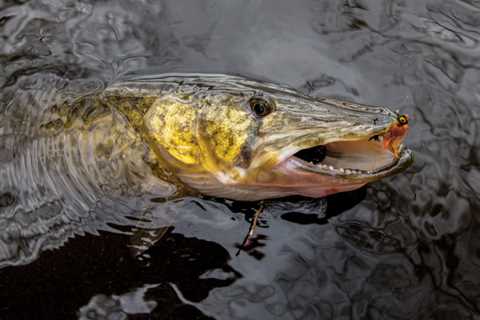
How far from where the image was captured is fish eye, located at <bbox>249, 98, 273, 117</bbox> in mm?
3395

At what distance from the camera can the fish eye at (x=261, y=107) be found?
3.39 metres

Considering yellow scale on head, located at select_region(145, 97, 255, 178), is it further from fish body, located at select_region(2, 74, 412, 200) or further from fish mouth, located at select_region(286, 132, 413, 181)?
fish mouth, located at select_region(286, 132, 413, 181)

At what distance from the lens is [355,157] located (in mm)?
3410

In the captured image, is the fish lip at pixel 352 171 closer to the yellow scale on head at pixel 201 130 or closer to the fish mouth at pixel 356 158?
the fish mouth at pixel 356 158

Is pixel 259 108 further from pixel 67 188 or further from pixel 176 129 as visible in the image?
pixel 67 188

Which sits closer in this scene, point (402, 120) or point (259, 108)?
point (402, 120)

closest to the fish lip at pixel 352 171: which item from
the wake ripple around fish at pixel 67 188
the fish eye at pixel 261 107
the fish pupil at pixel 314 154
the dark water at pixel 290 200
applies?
the fish pupil at pixel 314 154

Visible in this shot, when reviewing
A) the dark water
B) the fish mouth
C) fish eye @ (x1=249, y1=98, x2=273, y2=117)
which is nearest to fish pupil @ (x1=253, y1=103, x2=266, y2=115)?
fish eye @ (x1=249, y1=98, x2=273, y2=117)

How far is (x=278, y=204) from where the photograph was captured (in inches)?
147

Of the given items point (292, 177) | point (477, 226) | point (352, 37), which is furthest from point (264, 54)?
point (477, 226)

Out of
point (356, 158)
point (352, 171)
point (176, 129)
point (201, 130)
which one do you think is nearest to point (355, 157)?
point (356, 158)

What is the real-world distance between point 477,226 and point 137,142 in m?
2.10

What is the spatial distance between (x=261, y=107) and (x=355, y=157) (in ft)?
1.89

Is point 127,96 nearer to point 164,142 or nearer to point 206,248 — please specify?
point 164,142
